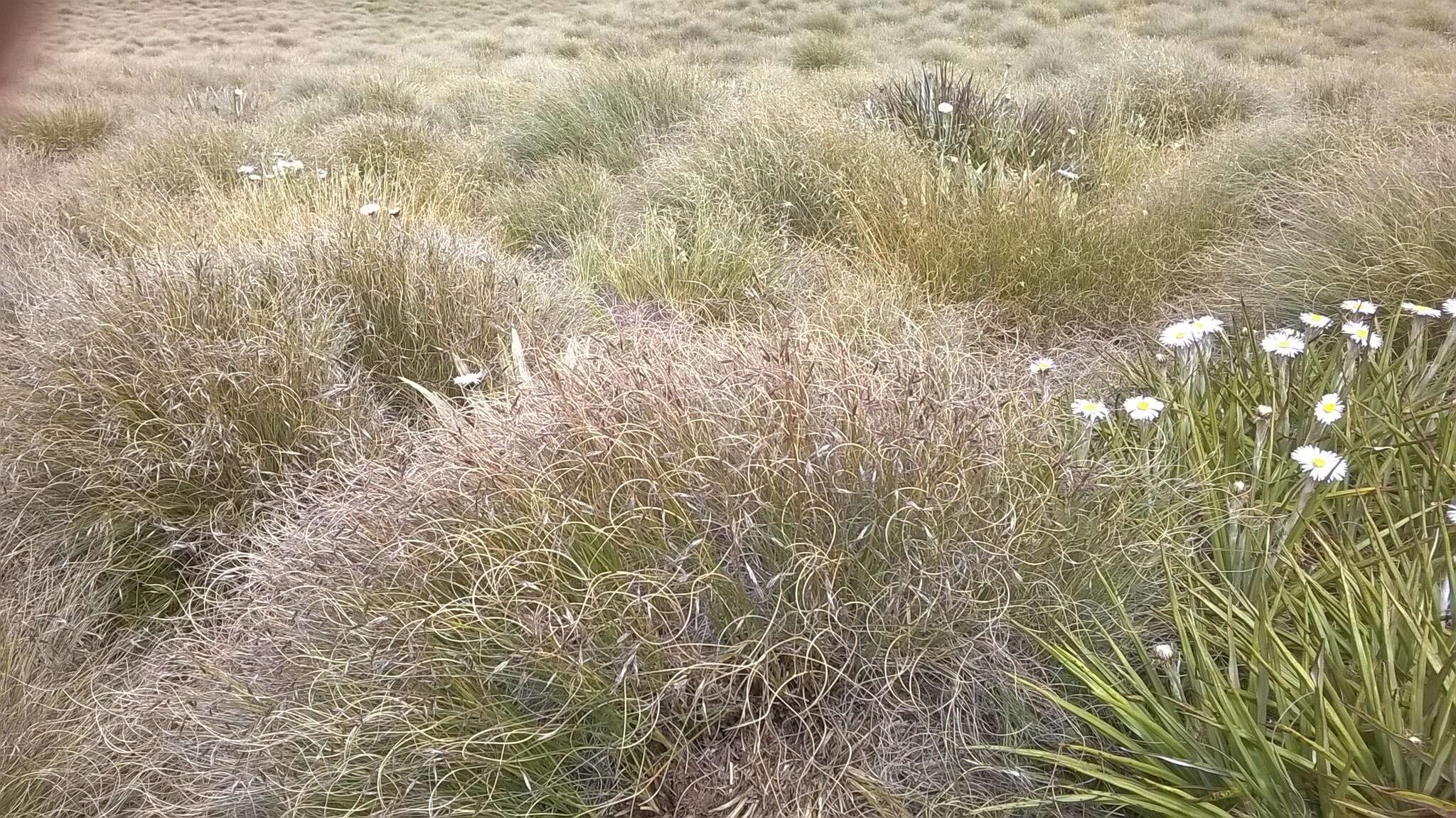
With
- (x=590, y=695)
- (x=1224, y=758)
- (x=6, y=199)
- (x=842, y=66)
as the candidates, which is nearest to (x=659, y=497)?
(x=590, y=695)

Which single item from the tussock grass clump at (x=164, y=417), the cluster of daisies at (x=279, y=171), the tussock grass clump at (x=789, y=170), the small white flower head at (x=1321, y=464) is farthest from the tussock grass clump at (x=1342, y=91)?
the cluster of daisies at (x=279, y=171)

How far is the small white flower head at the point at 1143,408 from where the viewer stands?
1.69 meters

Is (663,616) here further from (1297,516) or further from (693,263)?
(693,263)

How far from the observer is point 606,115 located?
18.4ft

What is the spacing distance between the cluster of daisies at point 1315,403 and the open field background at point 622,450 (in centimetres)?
15

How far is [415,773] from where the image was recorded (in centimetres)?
129

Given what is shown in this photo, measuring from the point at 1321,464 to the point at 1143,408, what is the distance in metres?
0.36

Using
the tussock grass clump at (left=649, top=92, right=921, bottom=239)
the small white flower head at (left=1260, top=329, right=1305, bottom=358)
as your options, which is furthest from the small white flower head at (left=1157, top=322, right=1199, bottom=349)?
the tussock grass clump at (left=649, top=92, right=921, bottom=239)

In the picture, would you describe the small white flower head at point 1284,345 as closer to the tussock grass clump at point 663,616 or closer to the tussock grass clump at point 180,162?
the tussock grass clump at point 663,616

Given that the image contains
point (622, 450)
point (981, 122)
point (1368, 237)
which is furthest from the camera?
point (981, 122)

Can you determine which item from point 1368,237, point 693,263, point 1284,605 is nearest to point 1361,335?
point 1284,605

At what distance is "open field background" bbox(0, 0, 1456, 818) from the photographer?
1315 millimetres

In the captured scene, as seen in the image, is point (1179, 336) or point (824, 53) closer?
point (1179, 336)

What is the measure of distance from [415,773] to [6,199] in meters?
4.37
